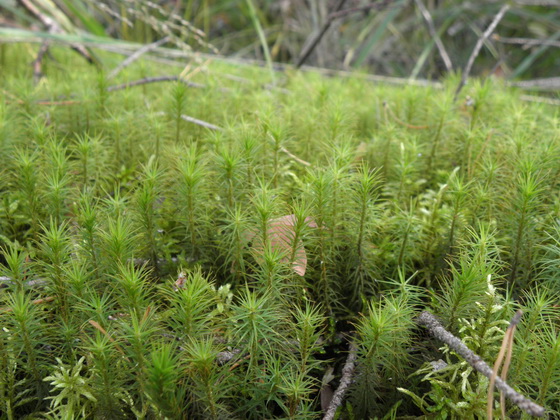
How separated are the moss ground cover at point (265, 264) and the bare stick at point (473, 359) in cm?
5

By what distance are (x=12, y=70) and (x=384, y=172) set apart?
2.10 meters

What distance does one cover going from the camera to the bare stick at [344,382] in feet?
3.35

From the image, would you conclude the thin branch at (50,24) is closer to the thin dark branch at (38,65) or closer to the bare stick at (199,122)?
the thin dark branch at (38,65)

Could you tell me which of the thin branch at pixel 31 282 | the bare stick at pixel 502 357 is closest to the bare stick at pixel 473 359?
the bare stick at pixel 502 357

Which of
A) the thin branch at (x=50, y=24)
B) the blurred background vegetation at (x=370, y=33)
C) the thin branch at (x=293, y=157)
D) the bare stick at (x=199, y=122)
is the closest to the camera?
the thin branch at (x=293, y=157)

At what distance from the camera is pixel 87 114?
186cm

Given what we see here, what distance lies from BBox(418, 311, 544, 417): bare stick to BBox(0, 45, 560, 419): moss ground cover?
0.17 feet

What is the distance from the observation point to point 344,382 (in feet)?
3.57

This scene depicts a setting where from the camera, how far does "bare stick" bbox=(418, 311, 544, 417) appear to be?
0.80 metres

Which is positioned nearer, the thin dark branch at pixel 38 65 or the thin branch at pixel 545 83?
the thin dark branch at pixel 38 65

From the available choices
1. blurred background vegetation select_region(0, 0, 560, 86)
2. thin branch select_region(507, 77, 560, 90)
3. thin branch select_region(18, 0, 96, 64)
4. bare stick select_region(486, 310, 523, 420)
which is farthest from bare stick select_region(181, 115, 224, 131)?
blurred background vegetation select_region(0, 0, 560, 86)

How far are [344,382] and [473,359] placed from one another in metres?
0.30

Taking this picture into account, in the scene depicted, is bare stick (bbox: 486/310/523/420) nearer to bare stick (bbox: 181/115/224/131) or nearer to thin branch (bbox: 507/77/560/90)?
bare stick (bbox: 181/115/224/131)

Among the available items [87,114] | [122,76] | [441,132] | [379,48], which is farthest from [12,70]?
[379,48]
